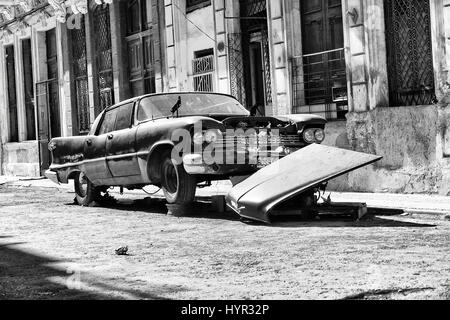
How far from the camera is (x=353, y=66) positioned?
1353cm

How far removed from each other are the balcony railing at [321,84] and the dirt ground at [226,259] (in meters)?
5.20

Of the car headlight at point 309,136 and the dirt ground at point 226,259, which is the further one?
the car headlight at point 309,136

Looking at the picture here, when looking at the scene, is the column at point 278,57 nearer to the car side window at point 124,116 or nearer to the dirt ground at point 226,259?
the car side window at point 124,116

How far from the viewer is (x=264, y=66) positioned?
16641 millimetres

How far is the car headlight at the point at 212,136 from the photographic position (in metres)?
9.51

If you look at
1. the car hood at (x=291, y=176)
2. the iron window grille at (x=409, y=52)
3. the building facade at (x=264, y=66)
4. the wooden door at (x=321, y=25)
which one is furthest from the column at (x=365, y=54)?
the car hood at (x=291, y=176)

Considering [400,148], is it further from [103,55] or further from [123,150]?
[103,55]

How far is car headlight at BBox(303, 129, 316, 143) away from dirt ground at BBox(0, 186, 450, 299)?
1.47 metres

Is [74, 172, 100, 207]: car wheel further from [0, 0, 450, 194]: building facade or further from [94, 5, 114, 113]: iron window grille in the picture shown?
[94, 5, 114, 113]: iron window grille

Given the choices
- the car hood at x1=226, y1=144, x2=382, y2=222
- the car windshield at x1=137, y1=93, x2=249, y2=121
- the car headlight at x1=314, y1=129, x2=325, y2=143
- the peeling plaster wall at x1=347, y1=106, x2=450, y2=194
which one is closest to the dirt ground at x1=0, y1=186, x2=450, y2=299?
the car hood at x1=226, y1=144, x2=382, y2=222

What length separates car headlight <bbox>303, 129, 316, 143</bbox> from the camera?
10.1 metres

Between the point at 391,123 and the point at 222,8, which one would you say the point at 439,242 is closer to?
the point at 391,123

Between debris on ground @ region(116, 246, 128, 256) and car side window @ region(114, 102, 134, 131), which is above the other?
car side window @ region(114, 102, 134, 131)
